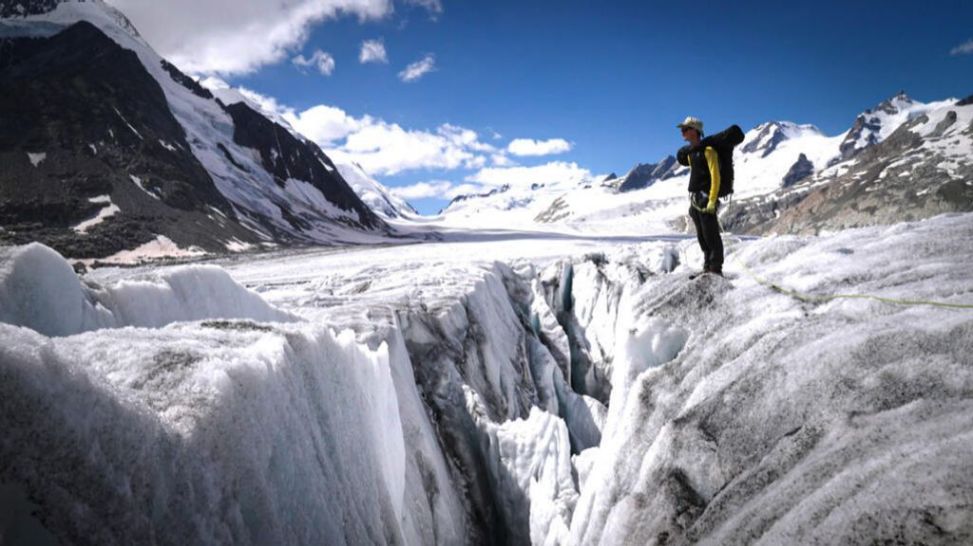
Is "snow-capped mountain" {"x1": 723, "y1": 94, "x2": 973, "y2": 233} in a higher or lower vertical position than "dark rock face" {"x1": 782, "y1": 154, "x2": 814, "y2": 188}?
lower

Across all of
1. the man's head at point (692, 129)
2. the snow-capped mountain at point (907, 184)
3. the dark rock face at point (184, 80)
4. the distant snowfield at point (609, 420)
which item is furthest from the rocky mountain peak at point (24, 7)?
the snow-capped mountain at point (907, 184)

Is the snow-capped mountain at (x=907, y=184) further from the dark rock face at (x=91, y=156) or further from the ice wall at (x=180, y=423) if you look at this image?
the dark rock face at (x=91, y=156)

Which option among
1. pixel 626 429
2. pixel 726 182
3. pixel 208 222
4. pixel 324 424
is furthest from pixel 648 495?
pixel 208 222

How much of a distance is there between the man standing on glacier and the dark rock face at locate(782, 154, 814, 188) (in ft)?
623

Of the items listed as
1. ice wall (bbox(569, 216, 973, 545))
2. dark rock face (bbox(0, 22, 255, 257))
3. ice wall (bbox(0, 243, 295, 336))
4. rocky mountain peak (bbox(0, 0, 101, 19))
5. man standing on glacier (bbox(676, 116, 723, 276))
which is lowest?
ice wall (bbox(569, 216, 973, 545))

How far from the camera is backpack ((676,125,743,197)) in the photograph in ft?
19.4

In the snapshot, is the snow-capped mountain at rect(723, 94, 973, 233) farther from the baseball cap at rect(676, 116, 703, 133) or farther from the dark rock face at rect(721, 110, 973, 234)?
the baseball cap at rect(676, 116, 703, 133)

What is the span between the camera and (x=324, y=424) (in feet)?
14.7

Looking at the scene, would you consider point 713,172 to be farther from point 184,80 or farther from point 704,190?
point 184,80

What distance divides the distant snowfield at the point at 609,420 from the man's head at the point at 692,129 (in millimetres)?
1656

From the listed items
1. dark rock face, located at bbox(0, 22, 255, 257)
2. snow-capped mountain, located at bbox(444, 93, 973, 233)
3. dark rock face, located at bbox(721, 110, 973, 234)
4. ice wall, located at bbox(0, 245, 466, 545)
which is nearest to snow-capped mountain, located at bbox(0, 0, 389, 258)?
dark rock face, located at bbox(0, 22, 255, 257)

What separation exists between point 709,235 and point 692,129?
1288mm

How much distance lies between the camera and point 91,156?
4984cm

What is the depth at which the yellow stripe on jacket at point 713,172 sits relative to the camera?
6000 mm
